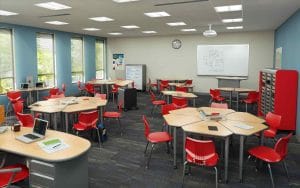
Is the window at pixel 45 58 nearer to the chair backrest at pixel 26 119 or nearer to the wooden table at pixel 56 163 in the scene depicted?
the chair backrest at pixel 26 119

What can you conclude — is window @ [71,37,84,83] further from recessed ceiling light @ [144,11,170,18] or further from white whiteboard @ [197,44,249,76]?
recessed ceiling light @ [144,11,170,18]

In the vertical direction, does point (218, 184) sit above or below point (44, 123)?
below

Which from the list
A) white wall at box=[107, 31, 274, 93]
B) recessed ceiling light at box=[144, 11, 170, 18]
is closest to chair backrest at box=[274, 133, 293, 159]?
recessed ceiling light at box=[144, 11, 170, 18]

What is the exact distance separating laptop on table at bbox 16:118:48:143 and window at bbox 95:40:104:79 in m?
10.4

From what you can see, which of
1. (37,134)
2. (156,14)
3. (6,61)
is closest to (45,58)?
(6,61)

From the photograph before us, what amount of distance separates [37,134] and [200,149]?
7.11ft

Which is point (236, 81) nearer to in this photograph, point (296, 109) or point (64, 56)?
point (296, 109)

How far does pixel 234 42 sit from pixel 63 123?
8.80 m

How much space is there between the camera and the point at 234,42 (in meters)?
11.5

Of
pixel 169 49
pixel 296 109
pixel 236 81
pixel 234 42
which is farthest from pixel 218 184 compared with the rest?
pixel 169 49

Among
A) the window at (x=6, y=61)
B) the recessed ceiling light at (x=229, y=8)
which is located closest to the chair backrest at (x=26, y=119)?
the window at (x=6, y=61)

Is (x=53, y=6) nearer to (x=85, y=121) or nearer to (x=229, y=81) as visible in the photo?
(x=85, y=121)

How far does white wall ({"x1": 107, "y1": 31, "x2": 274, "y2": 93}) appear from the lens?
11188mm

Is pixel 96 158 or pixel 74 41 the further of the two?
pixel 74 41
